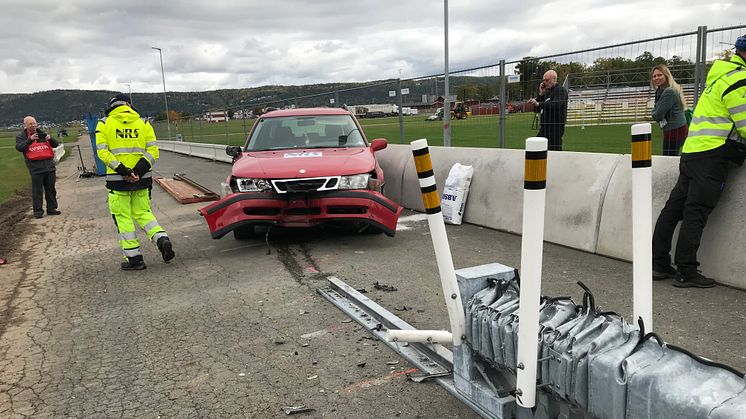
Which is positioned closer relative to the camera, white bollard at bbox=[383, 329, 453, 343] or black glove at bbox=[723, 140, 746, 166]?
white bollard at bbox=[383, 329, 453, 343]

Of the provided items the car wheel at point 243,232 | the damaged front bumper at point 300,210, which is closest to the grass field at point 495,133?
the damaged front bumper at point 300,210

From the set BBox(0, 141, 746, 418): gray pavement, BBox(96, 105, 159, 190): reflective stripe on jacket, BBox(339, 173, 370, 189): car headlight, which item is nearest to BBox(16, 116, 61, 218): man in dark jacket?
BBox(0, 141, 746, 418): gray pavement

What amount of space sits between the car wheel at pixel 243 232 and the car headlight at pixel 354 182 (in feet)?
5.02

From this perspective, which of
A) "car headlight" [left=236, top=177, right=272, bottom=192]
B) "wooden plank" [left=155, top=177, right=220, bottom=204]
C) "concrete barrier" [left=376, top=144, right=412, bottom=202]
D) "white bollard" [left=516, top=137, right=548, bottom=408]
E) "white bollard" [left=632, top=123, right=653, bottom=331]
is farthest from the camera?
"wooden plank" [left=155, top=177, right=220, bottom=204]

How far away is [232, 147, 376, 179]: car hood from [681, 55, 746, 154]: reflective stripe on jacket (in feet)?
11.3

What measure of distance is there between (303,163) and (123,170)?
2000mm

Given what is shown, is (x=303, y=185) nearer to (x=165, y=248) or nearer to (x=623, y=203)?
(x=165, y=248)

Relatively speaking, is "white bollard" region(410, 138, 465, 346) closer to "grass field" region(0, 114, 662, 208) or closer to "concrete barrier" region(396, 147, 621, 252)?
"concrete barrier" region(396, 147, 621, 252)

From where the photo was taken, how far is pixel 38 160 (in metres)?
11.1

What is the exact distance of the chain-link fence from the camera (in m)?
7.41

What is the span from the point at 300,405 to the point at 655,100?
609 cm

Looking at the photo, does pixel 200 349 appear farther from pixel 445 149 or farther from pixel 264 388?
pixel 445 149

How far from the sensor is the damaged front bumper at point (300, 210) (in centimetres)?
623

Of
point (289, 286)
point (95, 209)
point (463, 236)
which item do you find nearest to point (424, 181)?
point (289, 286)
